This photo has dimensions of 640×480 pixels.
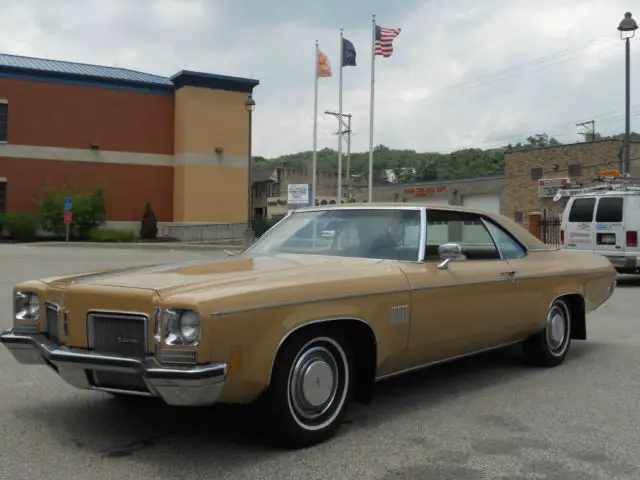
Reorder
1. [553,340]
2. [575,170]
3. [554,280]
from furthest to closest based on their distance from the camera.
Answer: [575,170] → [553,340] → [554,280]

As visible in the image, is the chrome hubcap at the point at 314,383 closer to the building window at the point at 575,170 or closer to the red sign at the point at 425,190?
the building window at the point at 575,170

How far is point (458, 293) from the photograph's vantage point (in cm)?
498

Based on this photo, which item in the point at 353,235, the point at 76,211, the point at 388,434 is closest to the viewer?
the point at 388,434

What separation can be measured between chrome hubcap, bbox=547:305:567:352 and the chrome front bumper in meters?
3.77

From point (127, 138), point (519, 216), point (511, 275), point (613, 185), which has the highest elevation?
point (127, 138)

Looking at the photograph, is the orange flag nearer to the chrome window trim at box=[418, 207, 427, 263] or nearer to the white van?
the white van

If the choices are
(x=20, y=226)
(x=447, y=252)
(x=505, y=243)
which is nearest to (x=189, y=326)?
(x=447, y=252)

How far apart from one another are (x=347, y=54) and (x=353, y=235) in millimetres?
29146

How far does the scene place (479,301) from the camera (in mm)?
5195

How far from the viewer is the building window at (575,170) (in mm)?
47031

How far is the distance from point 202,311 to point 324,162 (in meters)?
101

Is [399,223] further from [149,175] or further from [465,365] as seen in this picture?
[149,175]

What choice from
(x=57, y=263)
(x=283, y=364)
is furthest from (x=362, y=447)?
(x=57, y=263)

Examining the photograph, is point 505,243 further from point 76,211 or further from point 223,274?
point 76,211
